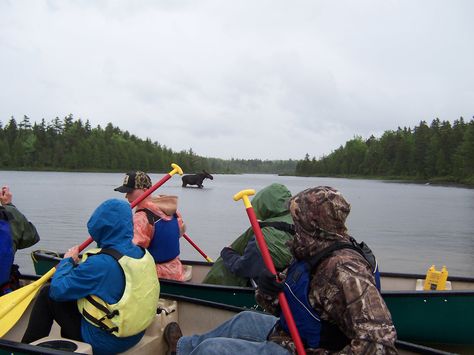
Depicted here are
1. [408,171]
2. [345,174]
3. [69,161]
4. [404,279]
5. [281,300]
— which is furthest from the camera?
[345,174]

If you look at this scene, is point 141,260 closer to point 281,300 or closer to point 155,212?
point 281,300

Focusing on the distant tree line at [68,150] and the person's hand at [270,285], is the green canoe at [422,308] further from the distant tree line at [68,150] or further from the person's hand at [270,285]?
the distant tree line at [68,150]

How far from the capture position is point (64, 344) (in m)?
3.68

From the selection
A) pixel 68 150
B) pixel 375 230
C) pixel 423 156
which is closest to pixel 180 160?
pixel 68 150

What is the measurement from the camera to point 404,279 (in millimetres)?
6836

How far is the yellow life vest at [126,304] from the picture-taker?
11.2 ft

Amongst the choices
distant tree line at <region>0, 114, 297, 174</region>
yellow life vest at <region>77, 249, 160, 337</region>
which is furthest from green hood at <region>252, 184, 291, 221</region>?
distant tree line at <region>0, 114, 297, 174</region>

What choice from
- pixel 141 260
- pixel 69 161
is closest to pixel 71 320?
pixel 141 260

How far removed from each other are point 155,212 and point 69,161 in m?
104

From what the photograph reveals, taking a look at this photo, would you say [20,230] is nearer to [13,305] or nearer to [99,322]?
[13,305]

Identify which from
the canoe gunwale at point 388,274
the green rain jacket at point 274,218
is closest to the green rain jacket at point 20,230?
the canoe gunwale at point 388,274

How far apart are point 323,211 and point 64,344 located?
2.37 m

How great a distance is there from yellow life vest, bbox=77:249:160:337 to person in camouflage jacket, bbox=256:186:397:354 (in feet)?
3.92

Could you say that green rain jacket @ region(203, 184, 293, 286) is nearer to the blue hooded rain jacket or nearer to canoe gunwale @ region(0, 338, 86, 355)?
the blue hooded rain jacket
